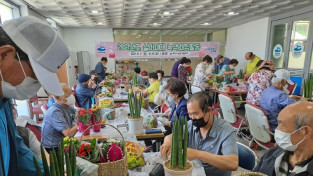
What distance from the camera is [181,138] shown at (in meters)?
1.04

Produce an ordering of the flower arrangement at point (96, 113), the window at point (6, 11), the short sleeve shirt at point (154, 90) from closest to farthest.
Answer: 1. the flower arrangement at point (96, 113)
2. the short sleeve shirt at point (154, 90)
3. the window at point (6, 11)

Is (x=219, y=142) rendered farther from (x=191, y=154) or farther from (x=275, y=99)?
(x=275, y=99)

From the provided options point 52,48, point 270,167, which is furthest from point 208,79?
point 52,48

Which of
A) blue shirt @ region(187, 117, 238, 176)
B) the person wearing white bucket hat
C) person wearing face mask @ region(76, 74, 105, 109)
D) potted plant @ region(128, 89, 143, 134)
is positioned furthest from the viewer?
person wearing face mask @ region(76, 74, 105, 109)

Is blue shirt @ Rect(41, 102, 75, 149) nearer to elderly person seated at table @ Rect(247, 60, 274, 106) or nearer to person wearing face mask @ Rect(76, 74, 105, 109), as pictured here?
person wearing face mask @ Rect(76, 74, 105, 109)

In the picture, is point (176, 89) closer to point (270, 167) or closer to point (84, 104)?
point (270, 167)

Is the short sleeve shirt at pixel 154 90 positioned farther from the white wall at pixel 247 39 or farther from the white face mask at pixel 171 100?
the white wall at pixel 247 39

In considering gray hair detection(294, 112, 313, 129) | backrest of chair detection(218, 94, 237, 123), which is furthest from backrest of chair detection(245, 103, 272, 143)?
gray hair detection(294, 112, 313, 129)

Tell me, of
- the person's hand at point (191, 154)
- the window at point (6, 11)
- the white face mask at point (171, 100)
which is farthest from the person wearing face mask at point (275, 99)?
the window at point (6, 11)

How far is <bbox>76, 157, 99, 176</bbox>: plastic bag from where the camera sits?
104cm

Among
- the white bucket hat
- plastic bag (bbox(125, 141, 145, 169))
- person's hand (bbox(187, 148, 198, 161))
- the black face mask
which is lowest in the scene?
plastic bag (bbox(125, 141, 145, 169))

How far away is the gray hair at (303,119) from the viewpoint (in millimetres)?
1196

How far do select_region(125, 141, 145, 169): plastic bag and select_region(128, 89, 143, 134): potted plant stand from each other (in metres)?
0.58

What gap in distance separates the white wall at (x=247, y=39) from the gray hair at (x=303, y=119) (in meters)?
7.30
